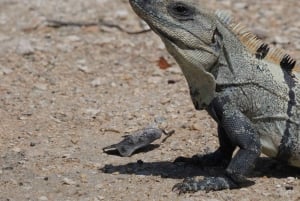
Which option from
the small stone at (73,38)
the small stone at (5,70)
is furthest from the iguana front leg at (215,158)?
the small stone at (73,38)

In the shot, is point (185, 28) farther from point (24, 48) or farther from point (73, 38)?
point (73, 38)

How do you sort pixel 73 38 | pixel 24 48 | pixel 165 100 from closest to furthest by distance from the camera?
1. pixel 165 100
2. pixel 24 48
3. pixel 73 38

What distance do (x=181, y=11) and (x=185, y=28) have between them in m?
0.17

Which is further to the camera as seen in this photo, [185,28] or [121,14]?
[121,14]

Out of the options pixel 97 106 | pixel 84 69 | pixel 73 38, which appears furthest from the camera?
pixel 73 38

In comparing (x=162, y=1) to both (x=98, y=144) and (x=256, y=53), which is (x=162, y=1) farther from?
(x=98, y=144)

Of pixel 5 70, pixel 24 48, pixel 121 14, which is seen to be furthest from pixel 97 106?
pixel 121 14

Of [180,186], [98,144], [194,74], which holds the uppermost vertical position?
[194,74]

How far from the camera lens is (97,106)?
10320 mm

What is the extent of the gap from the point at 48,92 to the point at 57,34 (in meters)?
2.15

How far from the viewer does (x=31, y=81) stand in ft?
36.0

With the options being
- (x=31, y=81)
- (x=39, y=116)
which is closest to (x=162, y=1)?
(x=39, y=116)

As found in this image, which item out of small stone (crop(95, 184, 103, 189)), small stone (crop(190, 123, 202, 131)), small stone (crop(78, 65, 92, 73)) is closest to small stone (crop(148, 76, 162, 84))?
small stone (crop(78, 65, 92, 73))

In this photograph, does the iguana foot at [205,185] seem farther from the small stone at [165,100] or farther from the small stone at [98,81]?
the small stone at [98,81]
